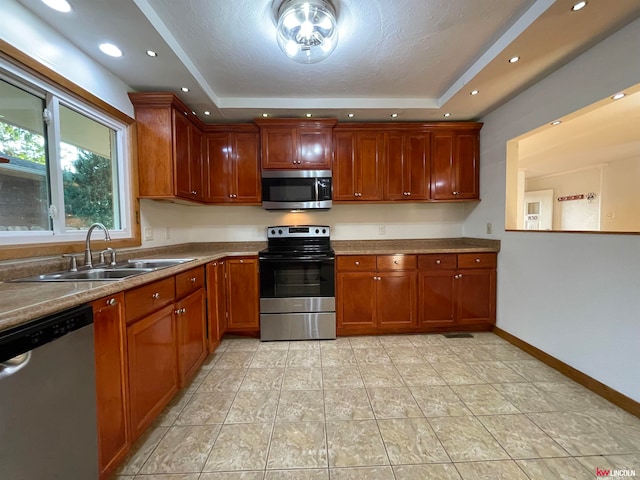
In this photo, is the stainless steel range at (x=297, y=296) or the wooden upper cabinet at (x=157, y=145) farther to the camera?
the stainless steel range at (x=297, y=296)

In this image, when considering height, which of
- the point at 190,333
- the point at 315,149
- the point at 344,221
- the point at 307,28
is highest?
the point at 307,28

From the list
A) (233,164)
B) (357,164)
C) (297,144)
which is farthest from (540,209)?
(233,164)

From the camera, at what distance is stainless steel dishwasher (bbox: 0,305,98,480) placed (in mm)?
748

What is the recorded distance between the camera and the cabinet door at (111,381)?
1.08 meters

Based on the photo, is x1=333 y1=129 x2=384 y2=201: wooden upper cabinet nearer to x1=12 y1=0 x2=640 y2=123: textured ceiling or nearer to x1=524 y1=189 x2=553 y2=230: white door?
x1=12 y1=0 x2=640 y2=123: textured ceiling

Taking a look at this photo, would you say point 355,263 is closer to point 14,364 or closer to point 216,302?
point 216,302

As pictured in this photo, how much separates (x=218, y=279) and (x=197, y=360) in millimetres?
735

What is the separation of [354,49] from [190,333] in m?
2.42

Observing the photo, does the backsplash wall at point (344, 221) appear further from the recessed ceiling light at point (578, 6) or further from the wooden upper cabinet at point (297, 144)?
the recessed ceiling light at point (578, 6)

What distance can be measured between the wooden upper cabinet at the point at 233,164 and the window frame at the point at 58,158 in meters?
0.81

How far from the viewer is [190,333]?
1902 mm

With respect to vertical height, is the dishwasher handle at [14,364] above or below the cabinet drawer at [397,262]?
below

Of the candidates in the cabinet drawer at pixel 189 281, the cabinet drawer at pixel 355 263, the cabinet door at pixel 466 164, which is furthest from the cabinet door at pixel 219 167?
the cabinet door at pixel 466 164

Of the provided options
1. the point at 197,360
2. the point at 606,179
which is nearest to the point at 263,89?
the point at 197,360
